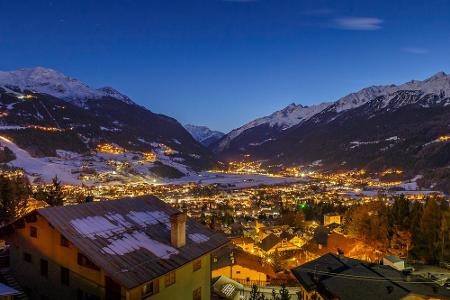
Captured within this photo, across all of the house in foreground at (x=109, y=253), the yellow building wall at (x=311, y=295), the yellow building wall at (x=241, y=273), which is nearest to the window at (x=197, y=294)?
the house in foreground at (x=109, y=253)

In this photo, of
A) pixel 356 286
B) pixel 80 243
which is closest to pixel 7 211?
pixel 80 243

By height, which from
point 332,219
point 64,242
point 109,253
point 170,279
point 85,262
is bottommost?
point 332,219

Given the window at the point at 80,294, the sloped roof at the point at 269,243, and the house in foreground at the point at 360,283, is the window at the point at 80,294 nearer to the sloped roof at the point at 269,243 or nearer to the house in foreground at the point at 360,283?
the house in foreground at the point at 360,283

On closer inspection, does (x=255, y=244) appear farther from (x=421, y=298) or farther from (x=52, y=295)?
(x=52, y=295)

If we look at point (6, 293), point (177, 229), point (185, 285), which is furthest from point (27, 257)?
point (185, 285)

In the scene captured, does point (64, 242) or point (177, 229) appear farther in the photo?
point (177, 229)

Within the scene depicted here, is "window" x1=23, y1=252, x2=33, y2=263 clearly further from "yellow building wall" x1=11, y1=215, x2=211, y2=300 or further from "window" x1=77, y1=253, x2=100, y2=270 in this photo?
"window" x1=77, y1=253, x2=100, y2=270

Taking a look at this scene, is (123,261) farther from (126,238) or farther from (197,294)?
(197,294)

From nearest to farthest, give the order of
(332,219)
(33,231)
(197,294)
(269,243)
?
(33,231) < (197,294) < (269,243) < (332,219)
